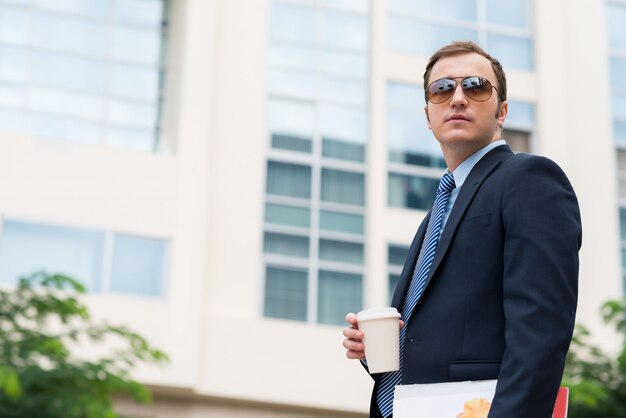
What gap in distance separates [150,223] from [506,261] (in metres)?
18.3

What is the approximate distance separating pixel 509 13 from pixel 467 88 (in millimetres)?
22251

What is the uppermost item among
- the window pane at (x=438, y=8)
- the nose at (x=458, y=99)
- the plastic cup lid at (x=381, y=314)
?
the window pane at (x=438, y=8)

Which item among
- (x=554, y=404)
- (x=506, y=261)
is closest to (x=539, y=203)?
(x=506, y=261)

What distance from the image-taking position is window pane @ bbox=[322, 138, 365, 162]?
22906 mm

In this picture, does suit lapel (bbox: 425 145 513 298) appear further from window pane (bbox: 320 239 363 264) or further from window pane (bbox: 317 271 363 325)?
window pane (bbox: 320 239 363 264)

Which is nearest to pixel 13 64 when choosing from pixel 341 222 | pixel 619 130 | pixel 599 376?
pixel 341 222

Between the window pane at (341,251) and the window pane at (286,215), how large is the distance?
53cm

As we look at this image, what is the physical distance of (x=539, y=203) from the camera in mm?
2967

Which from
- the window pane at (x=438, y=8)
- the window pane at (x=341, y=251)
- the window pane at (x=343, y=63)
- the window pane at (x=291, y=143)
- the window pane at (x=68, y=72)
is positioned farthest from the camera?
the window pane at (x=438, y=8)

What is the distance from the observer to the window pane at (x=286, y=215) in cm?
2217

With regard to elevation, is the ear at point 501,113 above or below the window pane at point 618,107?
below

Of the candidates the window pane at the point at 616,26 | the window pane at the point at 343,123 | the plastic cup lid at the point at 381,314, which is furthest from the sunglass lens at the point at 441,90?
the window pane at the point at 616,26

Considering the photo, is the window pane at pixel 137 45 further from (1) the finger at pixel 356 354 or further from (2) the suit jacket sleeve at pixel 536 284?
(2) the suit jacket sleeve at pixel 536 284

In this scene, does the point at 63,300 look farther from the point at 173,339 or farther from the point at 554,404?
the point at 554,404
